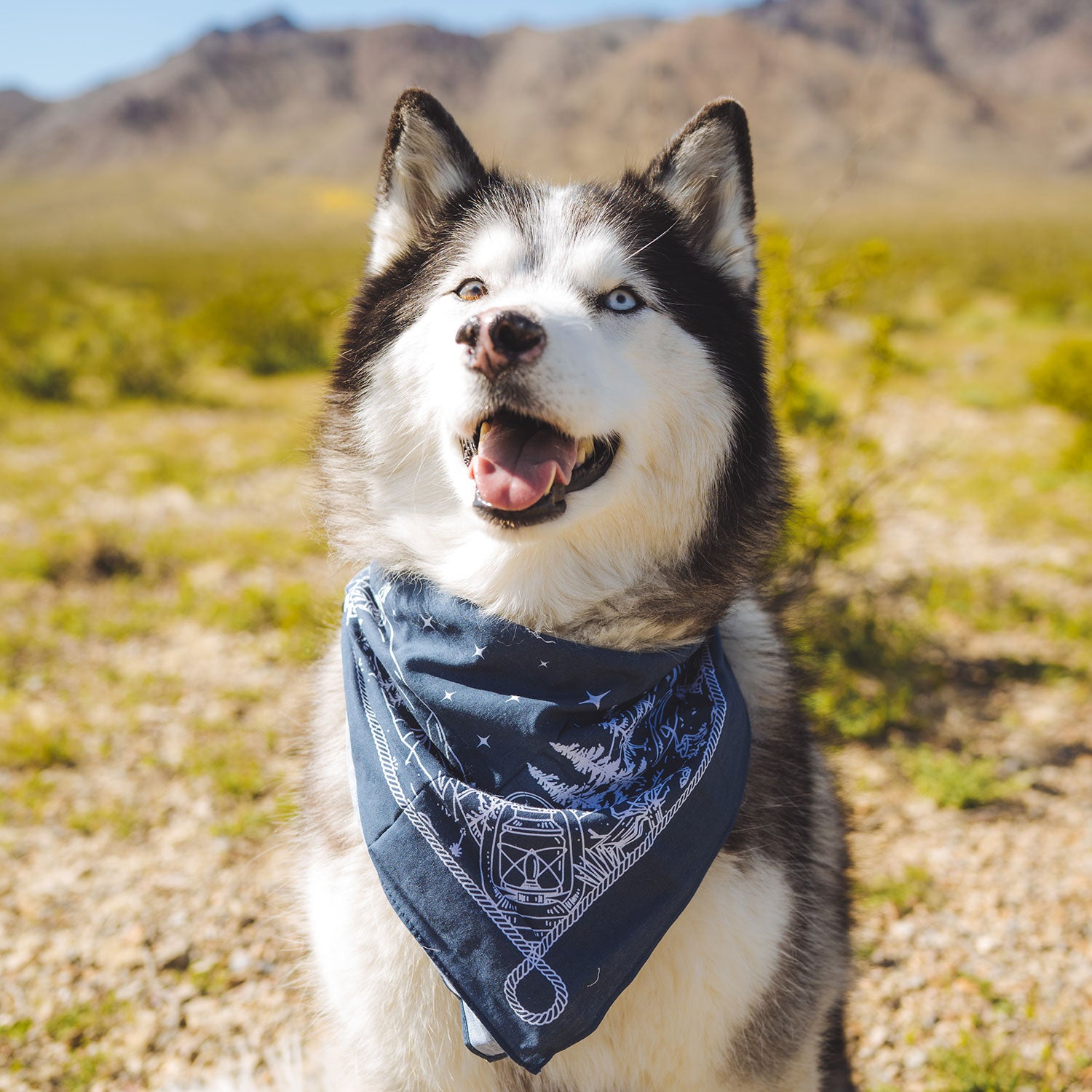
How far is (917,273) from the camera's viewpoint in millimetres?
20141

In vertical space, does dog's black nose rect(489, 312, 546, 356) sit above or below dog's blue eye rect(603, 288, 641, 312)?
below

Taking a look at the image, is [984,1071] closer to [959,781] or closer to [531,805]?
[959,781]

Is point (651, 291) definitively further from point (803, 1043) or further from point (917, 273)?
point (917, 273)

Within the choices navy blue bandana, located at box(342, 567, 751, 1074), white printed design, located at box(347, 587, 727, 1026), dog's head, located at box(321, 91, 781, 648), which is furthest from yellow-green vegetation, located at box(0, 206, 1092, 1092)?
white printed design, located at box(347, 587, 727, 1026)

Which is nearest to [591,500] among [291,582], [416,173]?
[416,173]

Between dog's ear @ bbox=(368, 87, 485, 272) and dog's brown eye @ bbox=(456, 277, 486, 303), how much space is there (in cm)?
35

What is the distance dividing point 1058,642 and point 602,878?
4190mm

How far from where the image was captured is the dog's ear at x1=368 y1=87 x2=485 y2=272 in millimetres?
2146

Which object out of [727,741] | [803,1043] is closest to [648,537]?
[727,741]

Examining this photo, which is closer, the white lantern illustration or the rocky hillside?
the white lantern illustration

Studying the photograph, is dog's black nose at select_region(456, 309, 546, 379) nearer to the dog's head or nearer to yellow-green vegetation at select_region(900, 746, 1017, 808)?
the dog's head

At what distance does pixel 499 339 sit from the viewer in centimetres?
169

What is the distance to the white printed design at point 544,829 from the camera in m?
1.78

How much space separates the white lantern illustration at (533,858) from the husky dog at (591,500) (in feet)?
0.85
